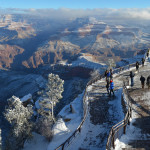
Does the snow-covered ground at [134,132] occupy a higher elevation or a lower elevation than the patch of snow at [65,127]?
higher

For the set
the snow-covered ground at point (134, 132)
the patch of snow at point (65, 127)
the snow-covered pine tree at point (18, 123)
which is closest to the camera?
the snow-covered ground at point (134, 132)

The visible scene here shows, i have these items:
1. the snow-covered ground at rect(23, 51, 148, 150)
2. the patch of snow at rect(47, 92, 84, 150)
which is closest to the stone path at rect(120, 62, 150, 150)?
the snow-covered ground at rect(23, 51, 148, 150)

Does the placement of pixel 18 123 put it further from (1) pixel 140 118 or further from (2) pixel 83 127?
(1) pixel 140 118

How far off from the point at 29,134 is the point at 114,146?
48.6 ft

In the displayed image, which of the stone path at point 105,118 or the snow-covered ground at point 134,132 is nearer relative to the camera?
the snow-covered ground at point 134,132

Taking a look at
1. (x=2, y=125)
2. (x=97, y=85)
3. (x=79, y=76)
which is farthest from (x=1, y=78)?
(x=97, y=85)

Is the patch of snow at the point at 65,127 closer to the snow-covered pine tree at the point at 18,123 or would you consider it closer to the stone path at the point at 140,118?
the stone path at the point at 140,118

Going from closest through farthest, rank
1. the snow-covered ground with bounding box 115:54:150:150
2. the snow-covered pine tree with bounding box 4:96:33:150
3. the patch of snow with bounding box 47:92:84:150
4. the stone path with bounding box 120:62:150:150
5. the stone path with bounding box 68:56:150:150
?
the stone path with bounding box 120:62:150:150
the snow-covered ground with bounding box 115:54:150:150
the stone path with bounding box 68:56:150:150
the patch of snow with bounding box 47:92:84:150
the snow-covered pine tree with bounding box 4:96:33:150

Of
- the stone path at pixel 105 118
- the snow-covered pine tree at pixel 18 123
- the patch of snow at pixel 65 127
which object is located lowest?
the snow-covered pine tree at pixel 18 123

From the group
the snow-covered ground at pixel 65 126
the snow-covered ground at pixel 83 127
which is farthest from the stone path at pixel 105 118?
the snow-covered ground at pixel 65 126

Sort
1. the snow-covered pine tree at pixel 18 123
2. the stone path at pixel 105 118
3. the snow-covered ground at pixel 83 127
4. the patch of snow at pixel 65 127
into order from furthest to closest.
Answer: the snow-covered pine tree at pixel 18 123
the patch of snow at pixel 65 127
the snow-covered ground at pixel 83 127
the stone path at pixel 105 118

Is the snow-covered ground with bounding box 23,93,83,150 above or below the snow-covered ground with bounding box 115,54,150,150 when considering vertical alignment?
below

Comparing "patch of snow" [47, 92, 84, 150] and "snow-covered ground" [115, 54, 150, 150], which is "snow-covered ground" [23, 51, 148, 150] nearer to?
"patch of snow" [47, 92, 84, 150]

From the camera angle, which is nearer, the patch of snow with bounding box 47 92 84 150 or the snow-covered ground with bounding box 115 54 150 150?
the snow-covered ground with bounding box 115 54 150 150
